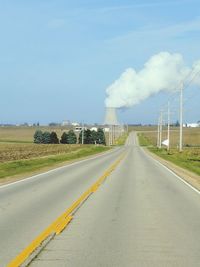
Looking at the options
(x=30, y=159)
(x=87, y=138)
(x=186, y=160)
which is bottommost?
(x=186, y=160)

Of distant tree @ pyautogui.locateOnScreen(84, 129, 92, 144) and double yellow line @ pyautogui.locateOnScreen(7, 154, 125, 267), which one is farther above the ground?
distant tree @ pyautogui.locateOnScreen(84, 129, 92, 144)

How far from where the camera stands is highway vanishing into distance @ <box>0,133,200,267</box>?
7850 mm

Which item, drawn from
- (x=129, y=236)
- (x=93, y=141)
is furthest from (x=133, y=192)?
(x=93, y=141)

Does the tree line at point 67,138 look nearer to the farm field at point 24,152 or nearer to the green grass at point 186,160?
the farm field at point 24,152

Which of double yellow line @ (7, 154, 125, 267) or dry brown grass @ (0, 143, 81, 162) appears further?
dry brown grass @ (0, 143, 81, 162)

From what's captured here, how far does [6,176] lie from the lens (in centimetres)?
2714

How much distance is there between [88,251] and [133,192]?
34.5ft

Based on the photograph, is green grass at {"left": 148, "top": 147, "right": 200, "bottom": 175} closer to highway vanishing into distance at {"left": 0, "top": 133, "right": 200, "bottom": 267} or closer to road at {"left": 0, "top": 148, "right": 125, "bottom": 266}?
road at {"left": 0, "top": 148, "right": 125, "bottom": 266}

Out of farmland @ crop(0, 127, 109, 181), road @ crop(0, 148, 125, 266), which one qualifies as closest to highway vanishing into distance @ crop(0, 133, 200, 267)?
road @ crop(0, 148, 125, 266)

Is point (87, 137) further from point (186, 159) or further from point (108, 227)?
point (108, 227)

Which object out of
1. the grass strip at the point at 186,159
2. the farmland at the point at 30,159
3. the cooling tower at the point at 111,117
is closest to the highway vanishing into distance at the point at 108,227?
the farmland at the point at 30,159

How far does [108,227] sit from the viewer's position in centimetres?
1063

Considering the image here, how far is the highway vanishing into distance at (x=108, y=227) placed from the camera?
785cm

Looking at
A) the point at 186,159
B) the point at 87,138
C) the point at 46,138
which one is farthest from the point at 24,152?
the point at 87,138
